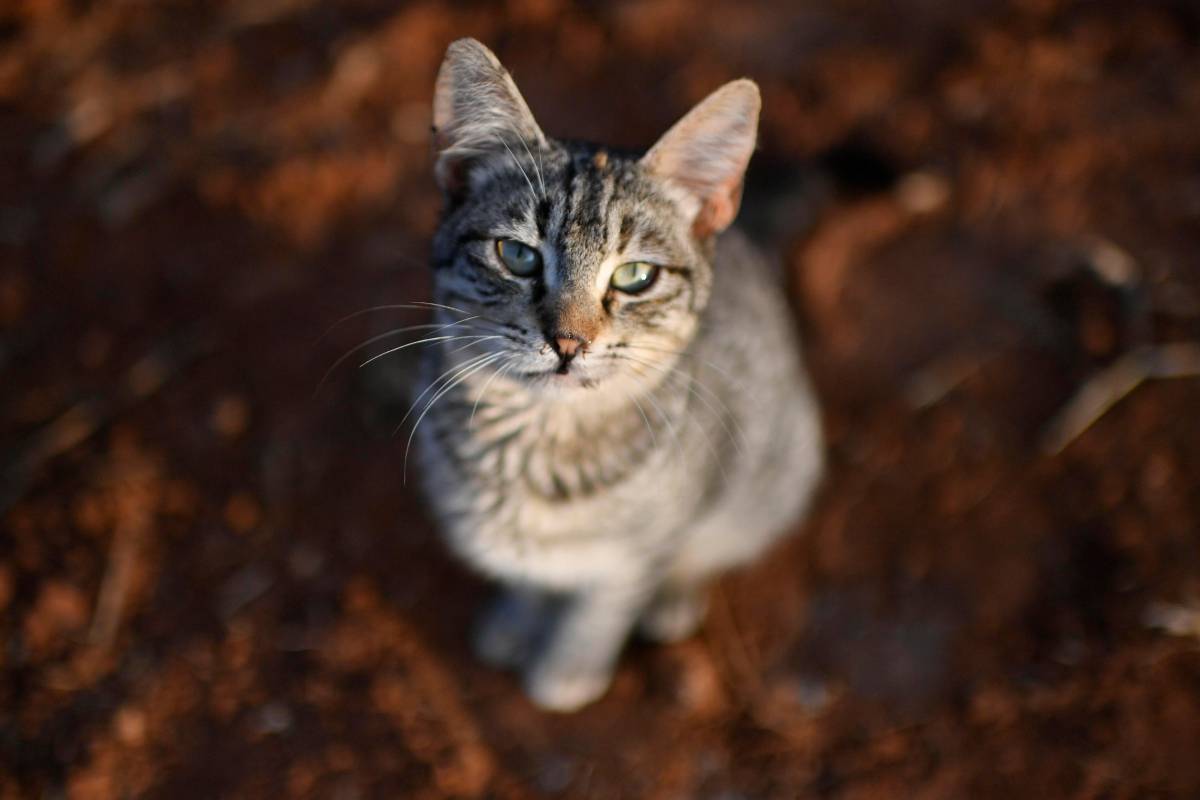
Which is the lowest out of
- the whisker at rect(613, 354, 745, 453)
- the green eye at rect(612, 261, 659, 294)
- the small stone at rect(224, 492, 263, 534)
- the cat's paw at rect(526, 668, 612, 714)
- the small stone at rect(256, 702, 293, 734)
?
the cat's paw at rect(526, 668, 612, 714)

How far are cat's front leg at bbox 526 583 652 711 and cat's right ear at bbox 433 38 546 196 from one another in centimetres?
128

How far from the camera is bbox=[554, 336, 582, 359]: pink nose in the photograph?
6.31 feet

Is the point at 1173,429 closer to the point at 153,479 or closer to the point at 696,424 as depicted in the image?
the point at 696,424

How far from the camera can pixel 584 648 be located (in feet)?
9.22

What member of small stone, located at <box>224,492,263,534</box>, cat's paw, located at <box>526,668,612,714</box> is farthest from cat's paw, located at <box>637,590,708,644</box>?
small stone, located at <box>224,492,263,534</box>

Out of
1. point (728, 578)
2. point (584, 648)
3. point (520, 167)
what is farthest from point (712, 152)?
point (728, 578)

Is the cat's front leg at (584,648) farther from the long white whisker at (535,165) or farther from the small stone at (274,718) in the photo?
the long white whisker at (535,165)

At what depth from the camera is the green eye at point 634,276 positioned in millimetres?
2064

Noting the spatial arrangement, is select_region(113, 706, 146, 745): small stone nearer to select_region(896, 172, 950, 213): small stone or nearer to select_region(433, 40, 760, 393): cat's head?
select_region(433, 40, 760, 393): cat's head

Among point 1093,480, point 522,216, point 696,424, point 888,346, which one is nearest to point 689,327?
point 696,424

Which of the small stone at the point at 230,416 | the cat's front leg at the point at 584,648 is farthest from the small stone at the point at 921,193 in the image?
the small stone at the point at 230,416

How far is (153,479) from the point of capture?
3162mm

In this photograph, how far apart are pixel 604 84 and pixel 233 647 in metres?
2.91

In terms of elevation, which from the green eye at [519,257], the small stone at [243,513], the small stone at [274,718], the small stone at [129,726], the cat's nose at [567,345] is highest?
the green eye at [519,257]
